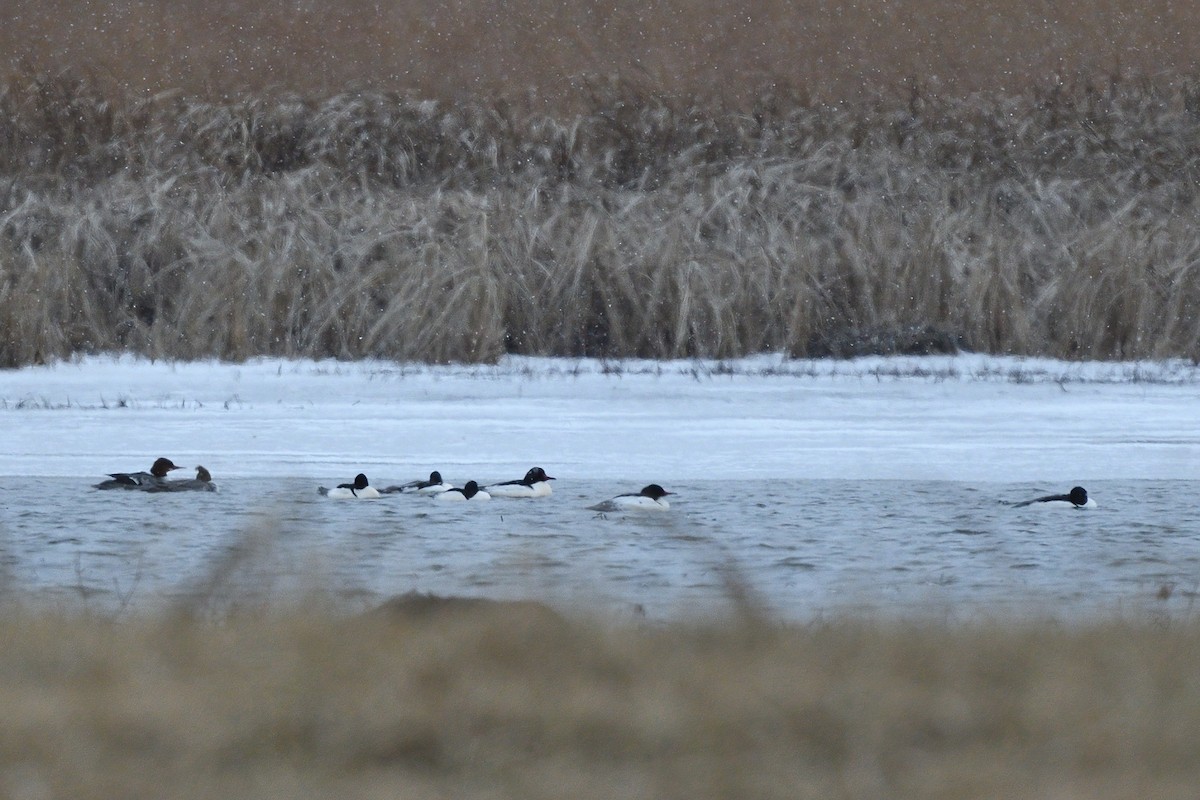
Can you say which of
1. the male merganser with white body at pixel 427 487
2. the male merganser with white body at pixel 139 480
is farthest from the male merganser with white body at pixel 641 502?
the male merganser with white body at pixel 139 480

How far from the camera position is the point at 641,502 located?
4996 millimetres

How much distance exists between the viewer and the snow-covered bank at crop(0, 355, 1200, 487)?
5.99 metres

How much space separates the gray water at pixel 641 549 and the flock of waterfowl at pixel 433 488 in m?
0.05

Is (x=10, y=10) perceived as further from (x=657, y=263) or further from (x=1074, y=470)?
(x=1074, y=470)

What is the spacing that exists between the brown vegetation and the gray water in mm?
3292

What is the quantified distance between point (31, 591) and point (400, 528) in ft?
4.18

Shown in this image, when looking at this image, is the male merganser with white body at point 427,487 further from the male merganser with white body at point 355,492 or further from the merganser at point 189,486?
the merganser at point 189,486

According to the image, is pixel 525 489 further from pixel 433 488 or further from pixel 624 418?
pixel 624 418

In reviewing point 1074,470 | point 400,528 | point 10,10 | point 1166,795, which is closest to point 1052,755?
point 1166,795

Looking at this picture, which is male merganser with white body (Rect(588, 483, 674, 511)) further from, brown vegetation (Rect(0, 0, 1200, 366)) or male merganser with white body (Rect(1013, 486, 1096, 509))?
brown vegetation (Rect(0, 0, 1200, 366))

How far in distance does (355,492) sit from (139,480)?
0.71 m

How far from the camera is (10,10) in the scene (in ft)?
66.2

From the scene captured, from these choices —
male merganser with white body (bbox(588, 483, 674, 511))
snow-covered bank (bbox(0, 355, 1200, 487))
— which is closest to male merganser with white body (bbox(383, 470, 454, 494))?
snow-covered bank (bbox(0, 355, 1200, 487))

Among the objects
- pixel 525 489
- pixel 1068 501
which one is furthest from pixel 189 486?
pixel 1068 501
